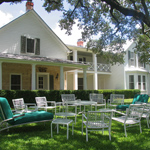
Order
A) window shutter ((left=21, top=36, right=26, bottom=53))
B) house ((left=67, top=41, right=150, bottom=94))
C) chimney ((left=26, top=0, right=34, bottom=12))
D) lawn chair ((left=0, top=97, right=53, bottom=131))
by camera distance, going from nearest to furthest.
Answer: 1. lawn chair ((left=0, top=97, right=53, bottom=131))
2. window shutter ((left=21, top=36, right=26, bottom=53))
3. chimney ((left=26, top=0, right=34, bottom=12))
4. house ((left=67, top=41, right=150, bottom=94))

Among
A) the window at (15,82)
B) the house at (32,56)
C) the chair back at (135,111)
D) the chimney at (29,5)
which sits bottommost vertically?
the chair back at (135,111)

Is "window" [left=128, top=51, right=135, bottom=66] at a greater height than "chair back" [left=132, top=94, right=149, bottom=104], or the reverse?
"window" [left=128, top=51, right=135, bottom=66]

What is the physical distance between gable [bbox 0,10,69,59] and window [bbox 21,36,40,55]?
25 centimetres

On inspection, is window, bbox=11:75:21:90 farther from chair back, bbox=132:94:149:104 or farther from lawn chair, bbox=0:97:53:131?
chair back, bbox=132:94:149:104

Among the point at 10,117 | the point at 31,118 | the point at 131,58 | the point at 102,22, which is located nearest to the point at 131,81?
the point at 131,58

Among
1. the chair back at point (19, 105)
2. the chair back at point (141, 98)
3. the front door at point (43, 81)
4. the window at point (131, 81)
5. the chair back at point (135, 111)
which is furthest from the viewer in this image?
the window at point (131, 81)

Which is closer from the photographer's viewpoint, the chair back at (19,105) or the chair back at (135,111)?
the chair back at (135,111)

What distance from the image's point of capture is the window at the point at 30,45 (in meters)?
13.9

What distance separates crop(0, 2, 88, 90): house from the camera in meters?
13.2

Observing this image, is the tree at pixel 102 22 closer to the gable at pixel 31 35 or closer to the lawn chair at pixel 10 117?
the gable at pixel 31 35

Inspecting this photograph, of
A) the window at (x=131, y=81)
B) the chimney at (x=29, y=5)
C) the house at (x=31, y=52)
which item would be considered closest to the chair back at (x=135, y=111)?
the house at (x=31, y=52)

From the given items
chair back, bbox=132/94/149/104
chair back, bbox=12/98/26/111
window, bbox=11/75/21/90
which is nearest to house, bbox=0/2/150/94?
window, bbox=11/75/21/90

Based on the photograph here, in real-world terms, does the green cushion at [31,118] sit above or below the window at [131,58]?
below

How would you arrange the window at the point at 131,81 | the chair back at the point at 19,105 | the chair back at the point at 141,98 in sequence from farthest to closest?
the window at the point at 131,81 → the chair back at the point at 141,98 → the chair back at the point at 19,105
